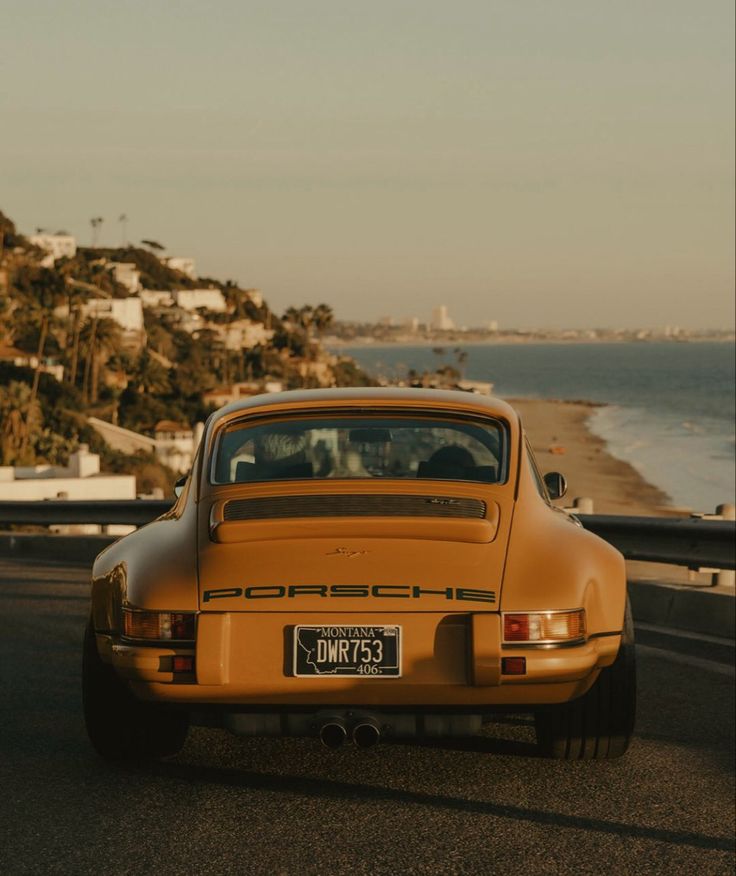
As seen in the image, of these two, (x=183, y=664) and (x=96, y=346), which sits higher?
(x=183, y=664)

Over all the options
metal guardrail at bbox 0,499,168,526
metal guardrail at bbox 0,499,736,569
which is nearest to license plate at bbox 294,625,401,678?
metal guardrail at bbox 0,499,736,569

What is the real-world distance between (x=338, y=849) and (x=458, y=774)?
1.13 metres

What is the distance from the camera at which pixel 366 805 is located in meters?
5.42

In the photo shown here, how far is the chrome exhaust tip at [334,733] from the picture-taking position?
5.13 m

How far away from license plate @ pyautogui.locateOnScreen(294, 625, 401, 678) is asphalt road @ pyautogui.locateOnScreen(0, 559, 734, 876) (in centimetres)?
54

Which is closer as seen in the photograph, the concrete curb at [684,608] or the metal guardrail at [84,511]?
the concrete curb at [684,608]

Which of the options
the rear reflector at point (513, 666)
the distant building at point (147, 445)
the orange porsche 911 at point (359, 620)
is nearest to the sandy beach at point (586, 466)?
the distant building at point (147, 445)

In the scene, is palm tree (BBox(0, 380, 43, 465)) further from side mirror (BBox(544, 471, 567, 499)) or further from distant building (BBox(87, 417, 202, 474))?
side mirror (BBox(544, 471, 567, 499))

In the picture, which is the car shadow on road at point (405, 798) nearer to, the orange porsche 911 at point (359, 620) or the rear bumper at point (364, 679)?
the orange porsche 911 at point (359, 620)

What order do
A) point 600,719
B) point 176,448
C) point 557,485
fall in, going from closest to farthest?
point 600,719
point 557,485
point 176,448

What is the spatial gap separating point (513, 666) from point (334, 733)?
2.22 feet

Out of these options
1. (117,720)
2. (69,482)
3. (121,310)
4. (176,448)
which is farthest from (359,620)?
(121,310)

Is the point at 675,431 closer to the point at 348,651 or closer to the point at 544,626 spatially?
the point at 544,626

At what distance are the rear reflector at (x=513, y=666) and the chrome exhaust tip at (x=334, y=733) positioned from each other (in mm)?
601
